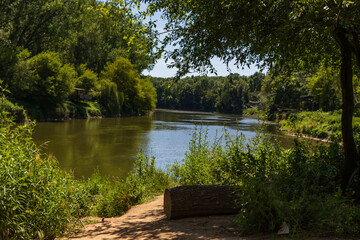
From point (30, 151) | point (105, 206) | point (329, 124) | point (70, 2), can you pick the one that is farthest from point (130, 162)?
point (70, 2)

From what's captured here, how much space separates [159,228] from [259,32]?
4.03 m

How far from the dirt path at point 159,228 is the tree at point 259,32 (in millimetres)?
2467

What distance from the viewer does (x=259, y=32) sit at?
19.9 ft

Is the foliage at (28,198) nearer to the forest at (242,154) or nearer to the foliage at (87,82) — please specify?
the forest at (242,154)

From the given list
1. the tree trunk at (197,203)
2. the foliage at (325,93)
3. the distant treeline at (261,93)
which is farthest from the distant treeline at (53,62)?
the foliage at (325,93)

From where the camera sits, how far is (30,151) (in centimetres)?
465

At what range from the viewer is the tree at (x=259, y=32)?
208 inches

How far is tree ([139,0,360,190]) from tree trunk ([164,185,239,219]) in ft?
6.73

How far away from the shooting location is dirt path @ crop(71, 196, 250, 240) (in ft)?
14.1

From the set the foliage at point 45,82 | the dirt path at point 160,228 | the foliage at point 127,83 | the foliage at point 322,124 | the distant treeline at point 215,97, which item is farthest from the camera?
the distant treeline at point 215,97

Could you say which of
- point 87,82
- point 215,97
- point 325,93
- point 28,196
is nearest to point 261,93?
point 325,93

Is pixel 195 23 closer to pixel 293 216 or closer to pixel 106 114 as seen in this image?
pixel 293 216

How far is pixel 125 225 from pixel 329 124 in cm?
2715

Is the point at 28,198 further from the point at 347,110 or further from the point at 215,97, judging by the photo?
the point at 215,97
